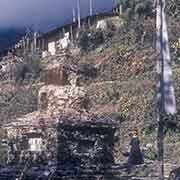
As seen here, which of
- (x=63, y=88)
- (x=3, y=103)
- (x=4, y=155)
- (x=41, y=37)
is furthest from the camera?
(x=41, y=37)

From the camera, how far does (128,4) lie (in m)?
30.4

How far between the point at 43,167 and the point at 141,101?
14285 mm

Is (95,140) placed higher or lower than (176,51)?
lower

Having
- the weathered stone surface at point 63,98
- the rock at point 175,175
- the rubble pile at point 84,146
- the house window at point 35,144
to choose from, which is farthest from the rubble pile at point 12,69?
the rock at point 175,175

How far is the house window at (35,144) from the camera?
23.2 ft

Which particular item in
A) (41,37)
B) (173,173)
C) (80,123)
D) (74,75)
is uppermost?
(41,37)

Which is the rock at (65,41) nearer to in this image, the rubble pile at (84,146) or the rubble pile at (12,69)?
the rubble pile at (12,69)

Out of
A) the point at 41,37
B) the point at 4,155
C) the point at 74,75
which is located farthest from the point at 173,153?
the point at 41,37

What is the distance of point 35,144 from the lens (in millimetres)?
7145

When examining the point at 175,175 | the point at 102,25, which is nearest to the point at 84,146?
the point at 175,175

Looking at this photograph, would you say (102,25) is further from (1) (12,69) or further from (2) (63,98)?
(2) (63,98)

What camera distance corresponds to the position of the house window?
708 centimetres

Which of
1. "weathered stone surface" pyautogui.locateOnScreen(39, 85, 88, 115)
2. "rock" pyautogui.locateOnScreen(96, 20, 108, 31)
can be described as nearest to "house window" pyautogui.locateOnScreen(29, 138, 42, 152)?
"weathered stone surface" pyautogui.locateOnScreen(39, 85, 88, 115)

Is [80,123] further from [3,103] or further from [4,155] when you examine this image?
[3,103]
